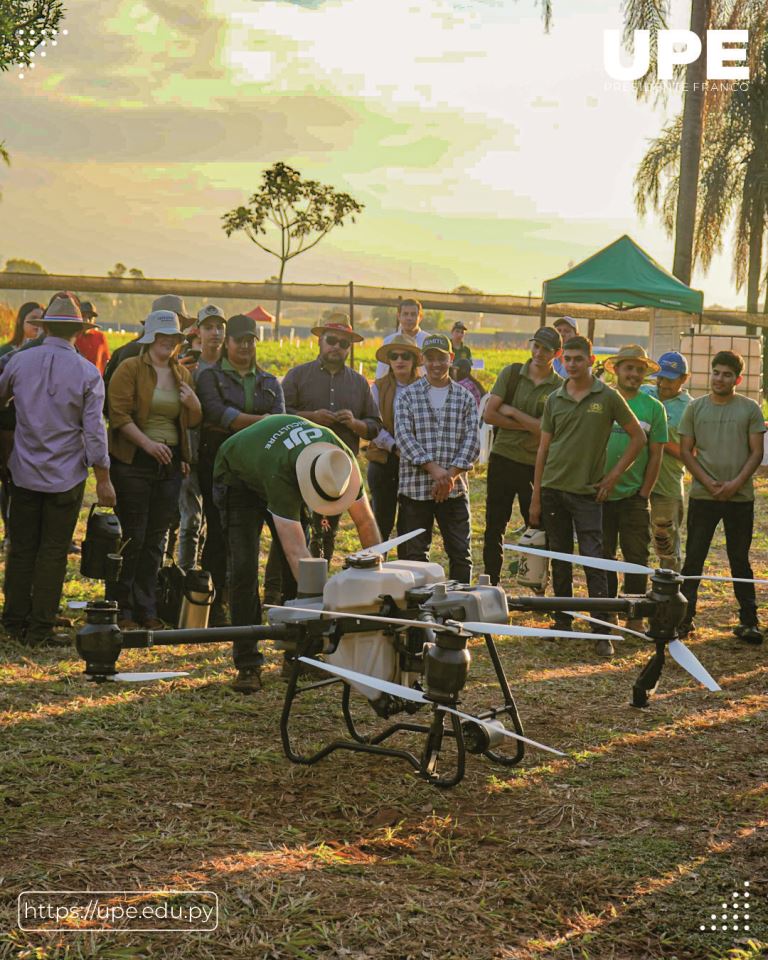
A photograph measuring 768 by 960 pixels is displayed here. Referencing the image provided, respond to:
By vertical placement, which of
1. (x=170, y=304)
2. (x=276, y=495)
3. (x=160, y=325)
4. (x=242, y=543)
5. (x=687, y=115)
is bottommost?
(x=242, y=543)

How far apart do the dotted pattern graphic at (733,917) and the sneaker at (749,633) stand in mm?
4395

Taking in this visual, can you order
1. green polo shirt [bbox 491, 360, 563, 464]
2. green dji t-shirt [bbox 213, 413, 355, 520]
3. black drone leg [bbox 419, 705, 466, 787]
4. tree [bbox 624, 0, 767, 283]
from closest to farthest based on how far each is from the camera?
black drone leg [bbox 419, 705, 466, 787]
green dji t-shirt [bbox 213, 413, 355, 520]
green polo shirt [bbox 491, 360, 563, 464]
tree [bbox 624, 0, 767, 283]

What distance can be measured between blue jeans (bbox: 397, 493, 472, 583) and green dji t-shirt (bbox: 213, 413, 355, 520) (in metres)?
2.27

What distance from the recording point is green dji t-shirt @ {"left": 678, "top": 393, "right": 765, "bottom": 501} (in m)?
8.20

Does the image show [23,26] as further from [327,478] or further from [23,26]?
[327,478]

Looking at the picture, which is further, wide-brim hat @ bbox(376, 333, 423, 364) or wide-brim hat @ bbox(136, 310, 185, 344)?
wide-brim hat @ bbox(376, 333, 423, 364)

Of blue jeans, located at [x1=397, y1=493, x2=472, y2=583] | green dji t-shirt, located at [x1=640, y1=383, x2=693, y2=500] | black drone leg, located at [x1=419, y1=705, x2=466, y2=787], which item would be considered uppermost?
green dji t-shirt, located at [x1=640, y1=383, x2=693, y2=500]

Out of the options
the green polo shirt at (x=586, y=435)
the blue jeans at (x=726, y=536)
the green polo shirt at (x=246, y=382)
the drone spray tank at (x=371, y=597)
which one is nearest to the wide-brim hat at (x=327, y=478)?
the drone spray tank at (x=371, y=597)

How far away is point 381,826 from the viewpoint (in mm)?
4734

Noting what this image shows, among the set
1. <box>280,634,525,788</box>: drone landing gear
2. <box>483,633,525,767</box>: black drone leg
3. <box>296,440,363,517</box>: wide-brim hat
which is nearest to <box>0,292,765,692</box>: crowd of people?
<box>296,440,363,517</box>: wide-brim hat

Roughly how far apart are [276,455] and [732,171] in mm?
32695

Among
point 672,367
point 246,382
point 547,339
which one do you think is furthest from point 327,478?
point 672,367

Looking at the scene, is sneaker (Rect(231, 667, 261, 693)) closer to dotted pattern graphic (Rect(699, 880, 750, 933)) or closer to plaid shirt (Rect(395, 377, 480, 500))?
plaid shirt (Rect(395, 377, 480, 500))

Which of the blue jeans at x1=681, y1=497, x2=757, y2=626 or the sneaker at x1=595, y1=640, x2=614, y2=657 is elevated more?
the blue jeans at x1=681, y1=497, x2=757, y2=626
